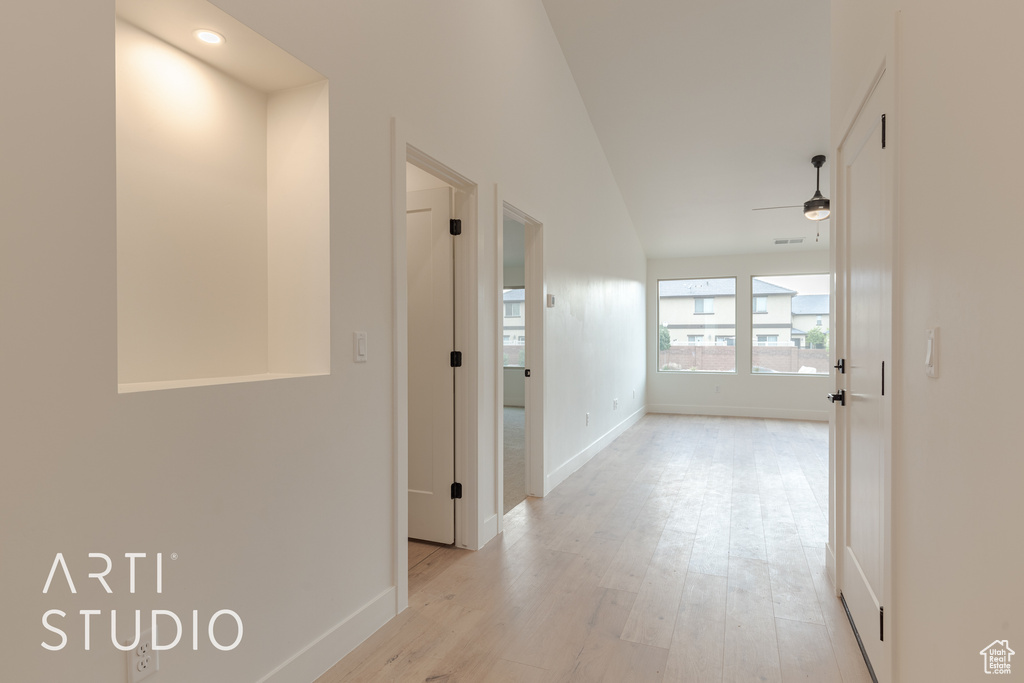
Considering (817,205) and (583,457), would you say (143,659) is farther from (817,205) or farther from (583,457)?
(817,205)

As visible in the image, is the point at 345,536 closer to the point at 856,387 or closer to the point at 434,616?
the point at 434,616

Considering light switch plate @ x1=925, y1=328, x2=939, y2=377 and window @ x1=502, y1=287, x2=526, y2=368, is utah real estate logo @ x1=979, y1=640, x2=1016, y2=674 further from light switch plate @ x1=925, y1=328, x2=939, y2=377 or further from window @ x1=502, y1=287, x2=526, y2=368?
window @ x1=502, y1=287, x2=526, y2=368

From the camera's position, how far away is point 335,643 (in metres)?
1.98

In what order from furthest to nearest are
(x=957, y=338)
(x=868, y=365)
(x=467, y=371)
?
(x=467, y=371), (x=868, y=365), (x=957, y=338)

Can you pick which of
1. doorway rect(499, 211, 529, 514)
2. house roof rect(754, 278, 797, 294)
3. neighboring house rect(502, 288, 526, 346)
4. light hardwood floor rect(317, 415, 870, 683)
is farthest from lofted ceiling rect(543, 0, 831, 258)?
neighboring house rect(502, 288, 526, 346)

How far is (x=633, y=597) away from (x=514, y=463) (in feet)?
9.37

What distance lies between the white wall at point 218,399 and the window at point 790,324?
6480mm

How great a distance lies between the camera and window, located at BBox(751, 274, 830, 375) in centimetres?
807

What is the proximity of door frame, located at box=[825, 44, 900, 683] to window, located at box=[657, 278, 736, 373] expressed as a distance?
20.4 feet

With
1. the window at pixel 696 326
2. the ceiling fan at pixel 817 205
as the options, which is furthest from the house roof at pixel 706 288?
the ceiling fan at pixel 817 205

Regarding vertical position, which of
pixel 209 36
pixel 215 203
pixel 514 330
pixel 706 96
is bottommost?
pixel 514 330

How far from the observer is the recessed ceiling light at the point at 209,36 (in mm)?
1643

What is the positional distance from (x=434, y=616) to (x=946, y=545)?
1.88 metres

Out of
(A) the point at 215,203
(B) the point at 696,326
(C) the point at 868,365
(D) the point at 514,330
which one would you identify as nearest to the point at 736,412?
(B) the point at 696,326
